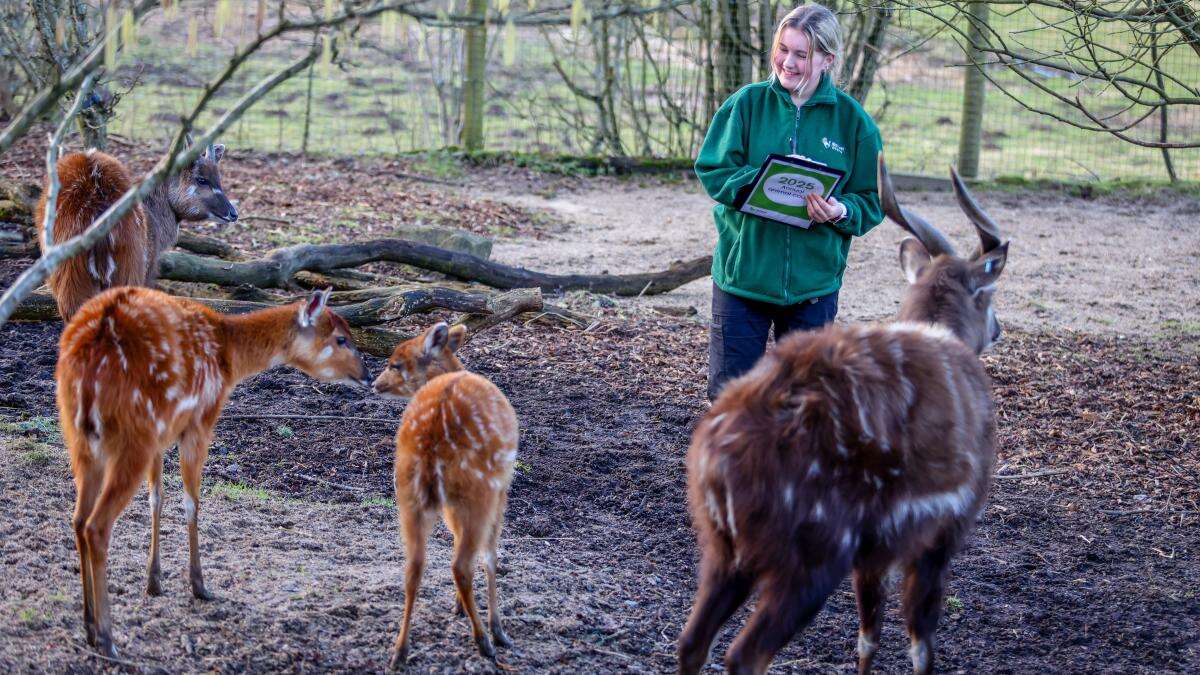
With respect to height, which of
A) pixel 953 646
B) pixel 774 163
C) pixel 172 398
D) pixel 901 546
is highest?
pixel 774 163

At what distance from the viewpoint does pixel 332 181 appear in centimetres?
1103

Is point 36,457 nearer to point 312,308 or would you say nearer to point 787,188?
point 312,308

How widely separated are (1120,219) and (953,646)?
27.1ft

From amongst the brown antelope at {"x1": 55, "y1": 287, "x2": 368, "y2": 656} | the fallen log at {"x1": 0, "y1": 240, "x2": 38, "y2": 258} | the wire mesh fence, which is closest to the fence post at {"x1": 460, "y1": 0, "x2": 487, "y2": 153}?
the wire mesh fence

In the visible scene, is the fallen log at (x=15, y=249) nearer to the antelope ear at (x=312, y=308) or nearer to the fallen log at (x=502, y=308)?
the fallen log at (x=502, y=308)

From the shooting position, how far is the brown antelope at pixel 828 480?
3182 millimetres

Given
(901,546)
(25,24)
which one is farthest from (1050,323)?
(25,24)

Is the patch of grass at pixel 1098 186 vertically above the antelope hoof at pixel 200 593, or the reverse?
the patch of grass at pixel 1098 186

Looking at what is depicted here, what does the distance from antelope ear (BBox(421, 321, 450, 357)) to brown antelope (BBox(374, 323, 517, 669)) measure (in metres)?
0.40

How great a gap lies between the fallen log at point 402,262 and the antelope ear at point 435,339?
287 centimetres

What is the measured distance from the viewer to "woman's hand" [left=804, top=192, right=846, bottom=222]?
14.4ft

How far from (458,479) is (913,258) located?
2.04 metres

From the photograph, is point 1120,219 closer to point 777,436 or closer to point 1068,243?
point 1068,243

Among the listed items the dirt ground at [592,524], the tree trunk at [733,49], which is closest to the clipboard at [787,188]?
the dirt ground at [592,524]
